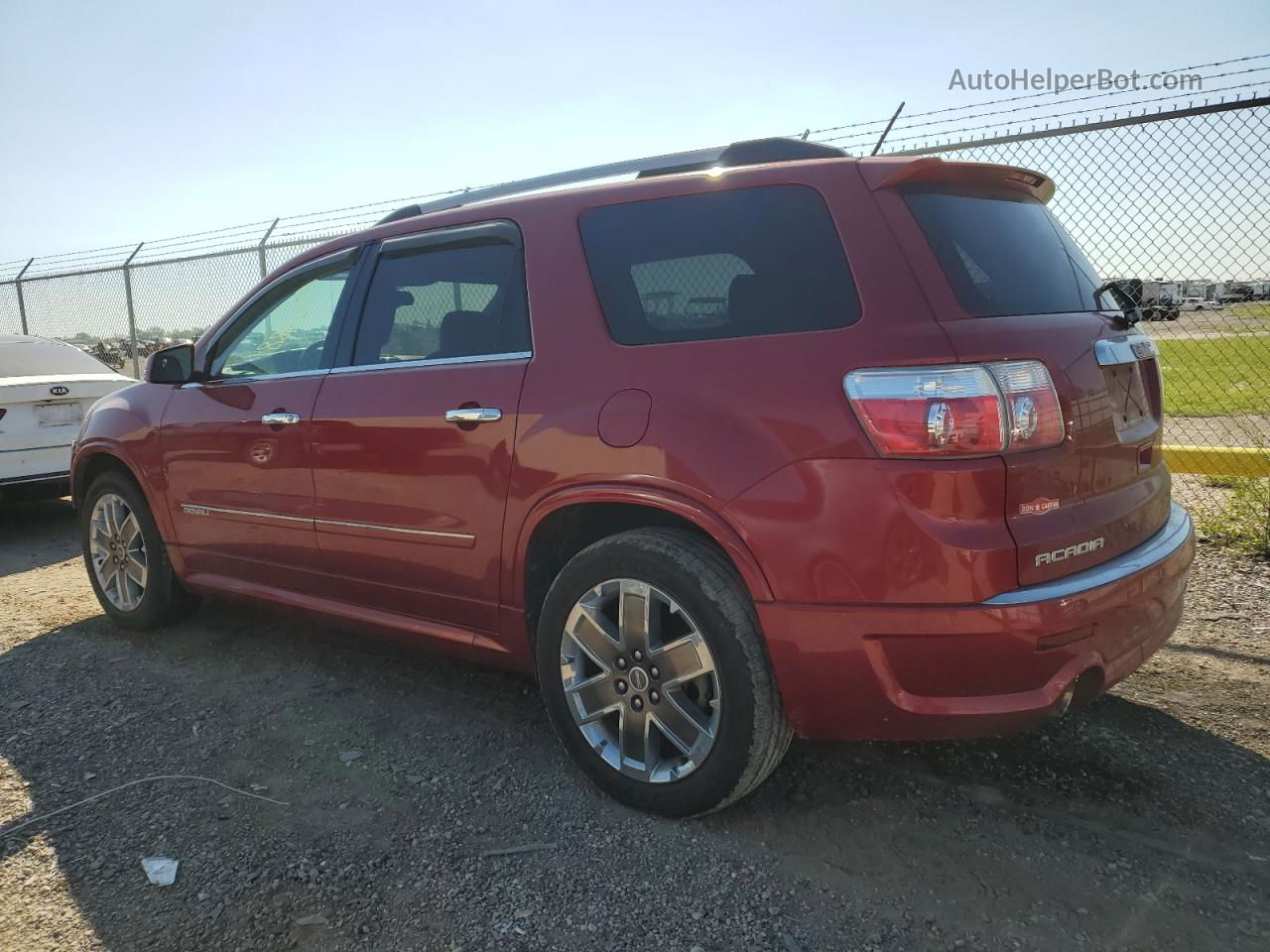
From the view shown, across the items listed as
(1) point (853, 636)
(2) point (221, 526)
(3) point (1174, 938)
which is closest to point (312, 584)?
(2) point (221, 526)

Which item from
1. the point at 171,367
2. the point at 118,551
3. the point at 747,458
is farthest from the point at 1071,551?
the point at 118,551

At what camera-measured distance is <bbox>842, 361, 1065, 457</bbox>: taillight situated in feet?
7.30

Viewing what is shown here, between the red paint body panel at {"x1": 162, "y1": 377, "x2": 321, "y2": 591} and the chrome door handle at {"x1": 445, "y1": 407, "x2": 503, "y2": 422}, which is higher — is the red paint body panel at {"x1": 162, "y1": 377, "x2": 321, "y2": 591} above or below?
below

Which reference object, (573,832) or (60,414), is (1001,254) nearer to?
(573,832)

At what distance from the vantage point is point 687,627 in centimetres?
268

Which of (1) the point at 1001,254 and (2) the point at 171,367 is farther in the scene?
(2) the point at 171,367

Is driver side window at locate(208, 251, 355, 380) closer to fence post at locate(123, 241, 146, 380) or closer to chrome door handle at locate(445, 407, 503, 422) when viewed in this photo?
chrome door handle at locate(445, 407, 503, 422)

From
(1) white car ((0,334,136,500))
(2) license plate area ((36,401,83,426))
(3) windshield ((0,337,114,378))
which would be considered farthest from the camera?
(3) windshield ((0,337,114,378))

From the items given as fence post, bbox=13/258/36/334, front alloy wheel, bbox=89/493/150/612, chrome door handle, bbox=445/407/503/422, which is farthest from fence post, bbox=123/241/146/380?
chrome door handle, bbox=445/407/503/422

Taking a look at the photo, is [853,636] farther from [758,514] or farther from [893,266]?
[893,266]

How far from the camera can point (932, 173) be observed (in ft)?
8.36

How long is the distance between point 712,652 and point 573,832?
686 mm

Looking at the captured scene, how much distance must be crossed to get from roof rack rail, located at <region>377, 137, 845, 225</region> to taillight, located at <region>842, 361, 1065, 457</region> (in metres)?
0.78

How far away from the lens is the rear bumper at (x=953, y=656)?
7.34 ft
